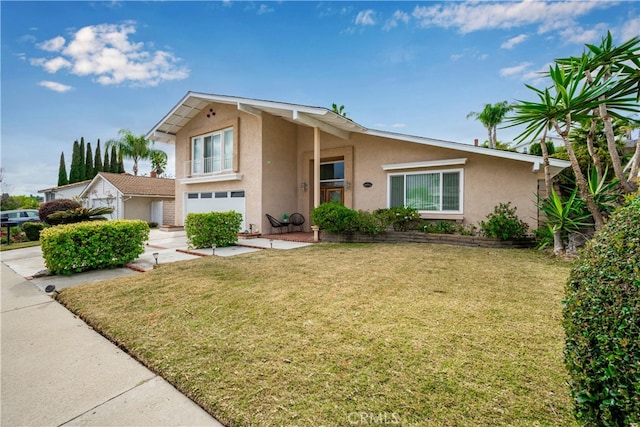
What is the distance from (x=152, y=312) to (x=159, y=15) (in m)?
11.7

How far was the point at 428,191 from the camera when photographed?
11344mm

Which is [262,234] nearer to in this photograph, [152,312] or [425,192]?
[425,192]

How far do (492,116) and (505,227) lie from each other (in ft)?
70.4

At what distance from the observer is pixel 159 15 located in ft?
34.9

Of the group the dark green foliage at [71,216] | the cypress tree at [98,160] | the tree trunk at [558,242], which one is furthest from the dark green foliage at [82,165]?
the tree trunk at [558,242]

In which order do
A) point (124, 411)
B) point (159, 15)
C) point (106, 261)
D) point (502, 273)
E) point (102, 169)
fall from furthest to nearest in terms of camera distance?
point (102, 169), point (159, 15), point (106, 261), point (502, 273), point (124, 411)

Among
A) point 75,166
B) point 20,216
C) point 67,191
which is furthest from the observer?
point 75,166

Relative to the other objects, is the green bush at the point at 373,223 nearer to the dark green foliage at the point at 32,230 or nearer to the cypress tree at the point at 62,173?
the dark green foliage at the point at 32,230

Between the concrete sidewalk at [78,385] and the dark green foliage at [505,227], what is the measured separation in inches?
371

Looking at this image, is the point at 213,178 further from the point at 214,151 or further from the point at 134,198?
the point at 134,198

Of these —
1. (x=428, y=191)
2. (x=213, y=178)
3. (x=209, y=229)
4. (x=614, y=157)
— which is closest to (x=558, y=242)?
(x=614, y=157)

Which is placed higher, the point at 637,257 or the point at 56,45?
the point at 56,45

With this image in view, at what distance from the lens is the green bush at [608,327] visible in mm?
1204

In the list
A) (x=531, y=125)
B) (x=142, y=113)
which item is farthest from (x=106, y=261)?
(x=142, y=113)
